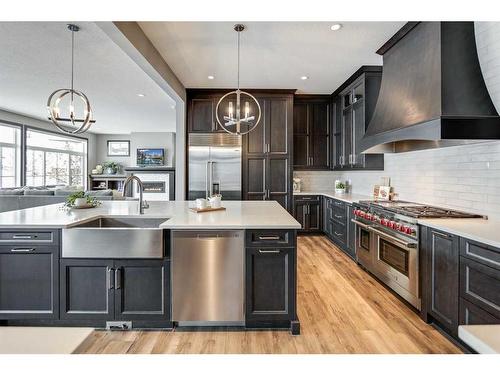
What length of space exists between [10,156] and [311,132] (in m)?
7.21

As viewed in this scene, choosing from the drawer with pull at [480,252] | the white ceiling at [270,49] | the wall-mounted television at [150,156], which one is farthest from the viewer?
the wall-mounted television at [150,156]

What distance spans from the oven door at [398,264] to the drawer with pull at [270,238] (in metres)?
1.21

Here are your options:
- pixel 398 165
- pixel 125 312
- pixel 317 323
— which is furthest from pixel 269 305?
pixel 398 165

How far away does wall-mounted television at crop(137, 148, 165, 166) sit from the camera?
33.5 ft

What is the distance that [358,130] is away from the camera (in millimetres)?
4383

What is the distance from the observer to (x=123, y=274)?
7.27ft

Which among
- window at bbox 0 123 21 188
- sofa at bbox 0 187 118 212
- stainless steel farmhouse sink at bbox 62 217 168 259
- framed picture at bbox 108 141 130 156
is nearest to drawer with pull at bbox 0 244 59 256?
stainless steel farmhouse sink at bbox 62 217 168 259

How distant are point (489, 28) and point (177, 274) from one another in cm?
334

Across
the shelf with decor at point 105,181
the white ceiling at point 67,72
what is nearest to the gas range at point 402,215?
the white ceiling at point 67,72

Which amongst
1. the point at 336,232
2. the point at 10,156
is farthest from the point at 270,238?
the point at 10,156

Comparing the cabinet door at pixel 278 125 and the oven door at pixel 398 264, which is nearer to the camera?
the oven door at pixel 398 264

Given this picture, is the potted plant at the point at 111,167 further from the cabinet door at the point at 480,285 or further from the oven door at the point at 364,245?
the cabinet door at the point at 480,285

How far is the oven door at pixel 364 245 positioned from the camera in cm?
343

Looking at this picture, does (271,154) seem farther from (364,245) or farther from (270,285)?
(270,285)
